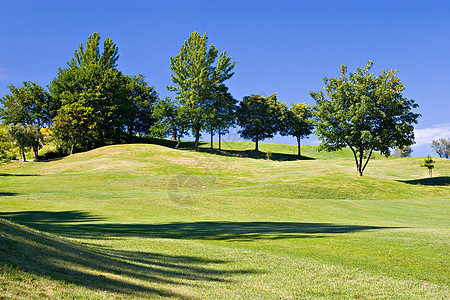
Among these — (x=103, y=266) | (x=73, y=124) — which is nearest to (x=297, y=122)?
(x=73, y=124)

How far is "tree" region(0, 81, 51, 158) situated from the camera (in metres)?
83.6

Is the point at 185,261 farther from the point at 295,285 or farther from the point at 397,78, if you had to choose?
the point at 397,78

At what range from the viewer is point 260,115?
10025cm

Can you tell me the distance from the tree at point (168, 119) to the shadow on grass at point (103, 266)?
77.1m

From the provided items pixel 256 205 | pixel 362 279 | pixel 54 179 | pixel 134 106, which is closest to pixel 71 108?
pixel 134 106

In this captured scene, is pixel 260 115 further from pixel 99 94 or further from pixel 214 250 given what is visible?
pixel 214 250

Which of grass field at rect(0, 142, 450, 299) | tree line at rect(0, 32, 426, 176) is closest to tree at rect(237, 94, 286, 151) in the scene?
tree line at rect(0, 32, 426, 176)

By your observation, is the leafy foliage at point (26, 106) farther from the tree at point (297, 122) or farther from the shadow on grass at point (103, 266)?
the shadow on grass at point (103, 266)

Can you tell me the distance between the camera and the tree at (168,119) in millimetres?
87250

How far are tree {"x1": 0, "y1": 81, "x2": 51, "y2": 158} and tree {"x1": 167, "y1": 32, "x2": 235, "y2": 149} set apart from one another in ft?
102

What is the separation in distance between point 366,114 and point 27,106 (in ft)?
249

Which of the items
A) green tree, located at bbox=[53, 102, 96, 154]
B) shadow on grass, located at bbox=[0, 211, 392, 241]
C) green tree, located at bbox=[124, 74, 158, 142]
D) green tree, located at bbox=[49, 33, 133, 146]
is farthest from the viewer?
green tree, located at bbox=[124, 74, 158, 142]

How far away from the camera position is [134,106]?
99.1 m

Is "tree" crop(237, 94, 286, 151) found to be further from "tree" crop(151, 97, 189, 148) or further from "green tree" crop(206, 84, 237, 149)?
"tree" crop(151, 97, 189, 148)
